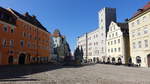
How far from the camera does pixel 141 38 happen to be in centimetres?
4225

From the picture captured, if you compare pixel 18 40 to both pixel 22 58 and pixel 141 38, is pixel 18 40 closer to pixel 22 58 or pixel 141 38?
pixel 22 58

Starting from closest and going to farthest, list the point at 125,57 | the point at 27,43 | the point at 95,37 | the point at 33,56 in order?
the point at 27,43, the point at 33,56, the point at 125,57, the point at 95,37

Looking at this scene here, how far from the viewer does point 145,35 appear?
133 ft

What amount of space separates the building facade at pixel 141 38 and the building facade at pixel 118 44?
7044mm

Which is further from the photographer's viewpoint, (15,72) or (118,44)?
(118,44)

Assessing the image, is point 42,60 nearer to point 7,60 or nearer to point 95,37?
point 7,60

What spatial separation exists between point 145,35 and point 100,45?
39.2m

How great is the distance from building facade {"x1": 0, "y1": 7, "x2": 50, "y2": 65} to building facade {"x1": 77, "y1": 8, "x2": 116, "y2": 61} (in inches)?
1308

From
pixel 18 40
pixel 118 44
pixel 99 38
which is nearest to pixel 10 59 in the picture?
pixel 18 40

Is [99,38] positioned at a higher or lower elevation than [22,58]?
higher

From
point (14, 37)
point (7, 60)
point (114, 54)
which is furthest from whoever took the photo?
point (114, 54)

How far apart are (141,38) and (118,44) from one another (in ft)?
51.6

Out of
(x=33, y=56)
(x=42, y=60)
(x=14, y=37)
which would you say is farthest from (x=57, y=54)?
(x=14, y=37)

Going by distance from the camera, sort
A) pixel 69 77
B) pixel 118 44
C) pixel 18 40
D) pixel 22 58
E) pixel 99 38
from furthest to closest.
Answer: pixel 99 38 → pixel 118 44 → pixel 22 58 → pixel 18 40 → pixel 69 77
